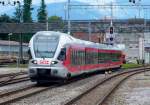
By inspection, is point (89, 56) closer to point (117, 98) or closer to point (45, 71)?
point (45, 71)

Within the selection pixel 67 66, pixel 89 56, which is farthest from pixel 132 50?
pixel 67 66

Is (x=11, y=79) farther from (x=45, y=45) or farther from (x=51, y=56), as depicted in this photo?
Result: (x=51, y=56)

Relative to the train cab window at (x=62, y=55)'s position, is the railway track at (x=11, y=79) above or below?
below

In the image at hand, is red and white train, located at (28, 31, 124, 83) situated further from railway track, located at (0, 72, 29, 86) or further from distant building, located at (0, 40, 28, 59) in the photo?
distant building, located at (0, 40, 28, 59)

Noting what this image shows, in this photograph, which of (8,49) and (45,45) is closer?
(45,45)

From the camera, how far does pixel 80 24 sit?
102 metres

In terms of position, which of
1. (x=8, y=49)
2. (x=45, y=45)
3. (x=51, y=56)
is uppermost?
(x=45, y=45)

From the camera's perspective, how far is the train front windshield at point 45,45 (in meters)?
29.8

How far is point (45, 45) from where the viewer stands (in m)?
30.1

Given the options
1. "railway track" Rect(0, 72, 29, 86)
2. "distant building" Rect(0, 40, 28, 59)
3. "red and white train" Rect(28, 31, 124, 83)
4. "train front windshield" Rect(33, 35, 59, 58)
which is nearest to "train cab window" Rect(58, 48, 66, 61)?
"red and white train" Rect(28, 31, 124, 83)

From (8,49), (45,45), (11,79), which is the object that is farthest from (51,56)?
(8,49)

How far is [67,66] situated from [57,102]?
10.6 m

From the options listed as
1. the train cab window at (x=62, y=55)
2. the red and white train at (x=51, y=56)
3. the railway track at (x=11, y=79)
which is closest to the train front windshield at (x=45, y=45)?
the red and white train at (x=51, y=56)

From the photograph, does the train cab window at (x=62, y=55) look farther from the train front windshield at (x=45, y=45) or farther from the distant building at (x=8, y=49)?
the distant building at (x=8, y=49)
